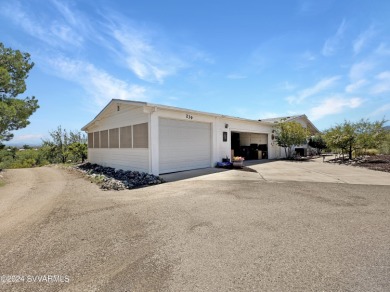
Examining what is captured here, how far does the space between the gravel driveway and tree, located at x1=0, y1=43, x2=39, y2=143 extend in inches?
360

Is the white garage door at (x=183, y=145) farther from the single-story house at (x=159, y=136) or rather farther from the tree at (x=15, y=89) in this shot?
the tree at (x=15, y=89)

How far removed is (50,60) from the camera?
29.3 feet

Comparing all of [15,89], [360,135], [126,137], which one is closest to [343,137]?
[360,135]

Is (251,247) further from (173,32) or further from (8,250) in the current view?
(173,32)

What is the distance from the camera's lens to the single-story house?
9051 millimetres

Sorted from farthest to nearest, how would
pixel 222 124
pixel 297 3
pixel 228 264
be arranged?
pixel 222 124 < pixel 297 3 < pixel 228 264

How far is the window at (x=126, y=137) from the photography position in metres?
10.5

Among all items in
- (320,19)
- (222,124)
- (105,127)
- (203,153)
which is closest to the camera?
(320,19)

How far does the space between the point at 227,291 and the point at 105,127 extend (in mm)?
13083

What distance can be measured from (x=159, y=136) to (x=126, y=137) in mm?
2508

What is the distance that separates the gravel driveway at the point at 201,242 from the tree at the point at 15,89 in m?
9.14

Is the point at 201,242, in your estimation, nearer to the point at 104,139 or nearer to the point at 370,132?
the point at 104,139

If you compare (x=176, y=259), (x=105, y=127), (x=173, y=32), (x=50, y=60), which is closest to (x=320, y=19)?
(x=173, y=32)

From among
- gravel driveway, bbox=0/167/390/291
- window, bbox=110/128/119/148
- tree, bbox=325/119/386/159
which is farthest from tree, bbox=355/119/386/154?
window, bbox=110/128/119/148
